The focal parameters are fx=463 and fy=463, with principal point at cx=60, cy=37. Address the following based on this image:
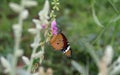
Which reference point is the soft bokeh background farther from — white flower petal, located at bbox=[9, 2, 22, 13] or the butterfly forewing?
white flower petal, located at bbox=[9, 2, 22, 13]

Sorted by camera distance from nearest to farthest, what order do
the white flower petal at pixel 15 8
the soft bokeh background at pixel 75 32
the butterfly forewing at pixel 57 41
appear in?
the white flower petal at pixel 15 8 → the butterfly forewing at pixel 57 41 → the soft bokeh background at pixel 75 32

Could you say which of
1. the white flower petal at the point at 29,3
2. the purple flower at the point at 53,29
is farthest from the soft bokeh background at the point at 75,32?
the white flower petal at the point at 29,3

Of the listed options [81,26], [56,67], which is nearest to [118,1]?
[56,67]

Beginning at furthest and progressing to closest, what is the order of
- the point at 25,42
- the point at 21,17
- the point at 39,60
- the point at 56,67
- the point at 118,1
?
the point at 25,42, the point at 56,67, the point at 118,1, the point at 39,60, the point at 21,17

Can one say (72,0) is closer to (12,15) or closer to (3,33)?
(12,15)

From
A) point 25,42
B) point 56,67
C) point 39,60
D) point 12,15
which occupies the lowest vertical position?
point 39,60

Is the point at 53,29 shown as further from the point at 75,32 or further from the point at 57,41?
the point at 75,32

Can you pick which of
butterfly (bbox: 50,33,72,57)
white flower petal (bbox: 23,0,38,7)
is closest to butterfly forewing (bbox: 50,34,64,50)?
butterfly (bbox: 50,33,72,57)

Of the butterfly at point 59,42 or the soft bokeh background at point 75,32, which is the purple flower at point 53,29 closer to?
the butterfly at point 59,42
